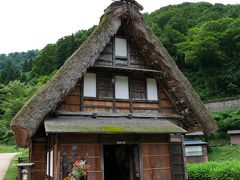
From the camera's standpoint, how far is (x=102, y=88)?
36.7 feet

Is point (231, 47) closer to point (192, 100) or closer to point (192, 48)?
point (192, 48)

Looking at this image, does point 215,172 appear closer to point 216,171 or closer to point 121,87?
point 216,171

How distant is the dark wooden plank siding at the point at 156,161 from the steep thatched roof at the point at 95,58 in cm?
203

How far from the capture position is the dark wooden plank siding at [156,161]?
10.5m

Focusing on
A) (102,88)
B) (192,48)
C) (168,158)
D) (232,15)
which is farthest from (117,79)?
(232,15)

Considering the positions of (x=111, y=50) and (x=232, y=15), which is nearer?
(x=111, y=50)

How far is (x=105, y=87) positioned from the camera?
444 inches

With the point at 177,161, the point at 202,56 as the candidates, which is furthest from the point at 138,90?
the point at 202,56

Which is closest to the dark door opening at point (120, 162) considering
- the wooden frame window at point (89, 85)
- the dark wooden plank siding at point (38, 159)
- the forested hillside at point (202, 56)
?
the wooden frame window at point (89, 85)

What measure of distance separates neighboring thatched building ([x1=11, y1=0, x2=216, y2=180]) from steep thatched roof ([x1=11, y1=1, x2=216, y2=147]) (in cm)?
3

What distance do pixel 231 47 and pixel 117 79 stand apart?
42481 mm

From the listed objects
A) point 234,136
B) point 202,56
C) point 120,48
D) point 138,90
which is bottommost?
point 234,136

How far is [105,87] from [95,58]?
4.32ft

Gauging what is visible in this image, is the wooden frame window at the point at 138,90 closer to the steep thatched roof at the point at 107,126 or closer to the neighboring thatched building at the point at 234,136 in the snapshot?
the steep thatched roof at the point at 107,126
